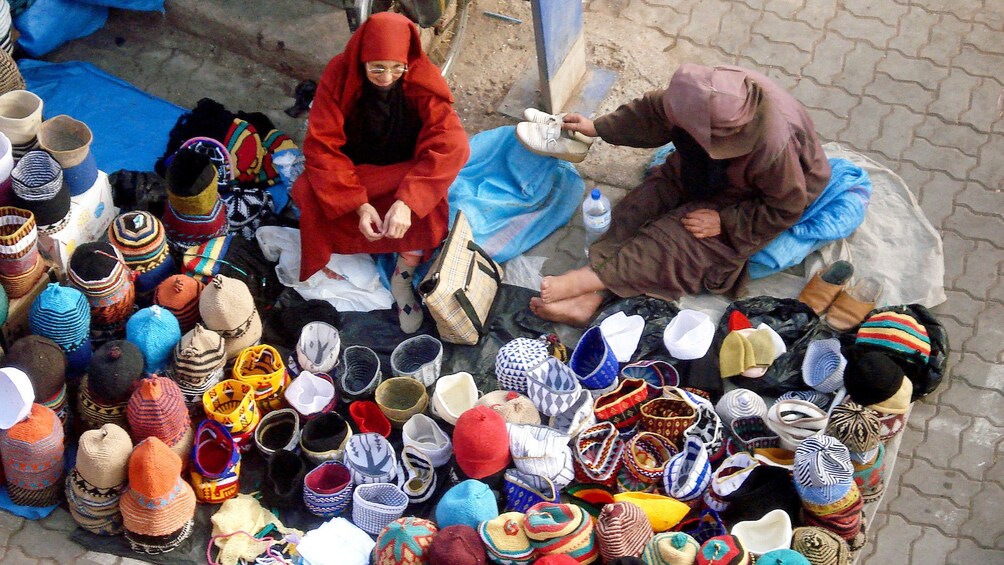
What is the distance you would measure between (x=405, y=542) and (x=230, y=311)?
1.21 m

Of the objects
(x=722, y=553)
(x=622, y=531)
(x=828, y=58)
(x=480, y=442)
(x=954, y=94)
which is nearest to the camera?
(x=722, y=553)

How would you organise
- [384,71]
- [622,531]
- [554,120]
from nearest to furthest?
[622,531]
[384,71]
[554,120]

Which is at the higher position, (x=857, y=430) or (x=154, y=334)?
(x=857, y=430)

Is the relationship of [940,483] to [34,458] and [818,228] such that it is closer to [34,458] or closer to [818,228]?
[818,228]

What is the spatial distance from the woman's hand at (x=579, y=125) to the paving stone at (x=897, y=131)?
1.48 metres

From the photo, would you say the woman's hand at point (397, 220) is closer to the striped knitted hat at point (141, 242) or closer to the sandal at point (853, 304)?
the striped knitted hat at point (141, 242)

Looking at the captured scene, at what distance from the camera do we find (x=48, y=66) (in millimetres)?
5348

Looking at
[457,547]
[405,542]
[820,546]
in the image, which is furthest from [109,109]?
[820,546]

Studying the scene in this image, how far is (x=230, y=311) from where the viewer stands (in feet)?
12.9

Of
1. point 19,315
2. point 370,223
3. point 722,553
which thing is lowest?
point 19,315

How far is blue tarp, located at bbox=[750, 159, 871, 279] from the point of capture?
436 centimetres

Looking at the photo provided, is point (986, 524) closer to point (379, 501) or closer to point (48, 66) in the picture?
point (379, 501)

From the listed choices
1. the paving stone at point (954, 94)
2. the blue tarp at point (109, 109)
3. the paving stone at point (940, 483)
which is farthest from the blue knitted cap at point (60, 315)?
the paving stone at point (954, 94)

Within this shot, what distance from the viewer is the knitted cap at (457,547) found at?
3316 mm
